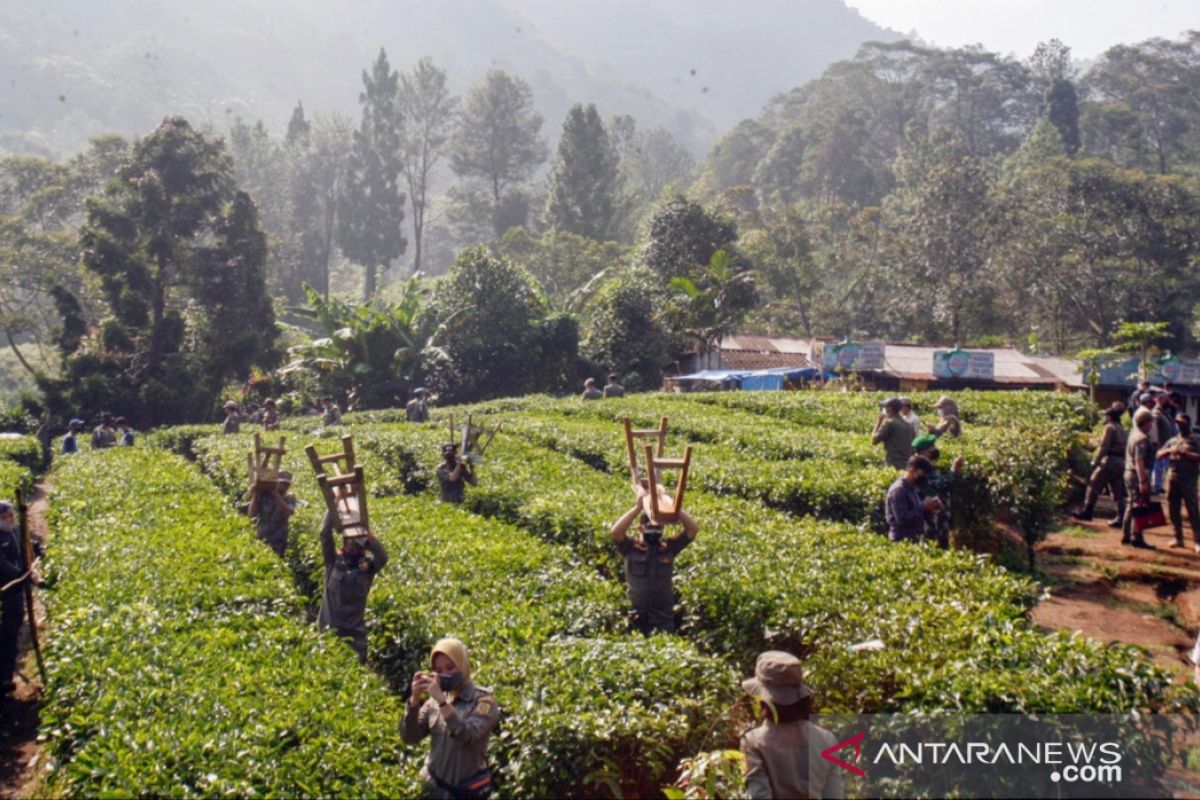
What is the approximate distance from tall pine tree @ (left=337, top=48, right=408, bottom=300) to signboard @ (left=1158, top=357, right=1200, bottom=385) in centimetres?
5479

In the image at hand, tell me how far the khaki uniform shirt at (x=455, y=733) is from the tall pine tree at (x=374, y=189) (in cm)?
6738

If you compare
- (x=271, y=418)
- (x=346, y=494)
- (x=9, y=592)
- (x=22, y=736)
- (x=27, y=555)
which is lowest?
(x=22, y=736)

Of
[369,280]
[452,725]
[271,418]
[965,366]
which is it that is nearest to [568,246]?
[271,418]

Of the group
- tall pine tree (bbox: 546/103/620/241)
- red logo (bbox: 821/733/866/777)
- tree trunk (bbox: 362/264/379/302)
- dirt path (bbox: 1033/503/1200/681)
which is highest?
tall pine tree (bbox: 546/103/620/241)

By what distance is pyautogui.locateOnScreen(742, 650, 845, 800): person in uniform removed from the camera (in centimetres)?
450

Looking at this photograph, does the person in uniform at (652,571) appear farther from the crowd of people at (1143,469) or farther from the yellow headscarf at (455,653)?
the crowd of people at (1143,469)

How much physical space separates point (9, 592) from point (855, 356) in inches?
876

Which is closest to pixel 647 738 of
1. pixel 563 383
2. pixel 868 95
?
pixel 563 383

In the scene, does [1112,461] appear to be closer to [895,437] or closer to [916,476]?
[895,437]

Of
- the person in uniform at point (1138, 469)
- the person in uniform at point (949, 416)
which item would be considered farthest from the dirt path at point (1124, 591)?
the person in uniform at point (949, 416)

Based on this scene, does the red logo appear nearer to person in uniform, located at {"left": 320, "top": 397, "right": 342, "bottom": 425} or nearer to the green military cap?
the green military cap

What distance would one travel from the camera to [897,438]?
1296cm

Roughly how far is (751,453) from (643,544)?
8317 millimetres

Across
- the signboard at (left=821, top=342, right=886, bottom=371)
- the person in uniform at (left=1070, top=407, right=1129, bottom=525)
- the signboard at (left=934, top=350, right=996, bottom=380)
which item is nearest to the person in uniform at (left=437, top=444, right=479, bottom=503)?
the person in uniform at (left=1070, top=407, right=1129, bottom=525)
